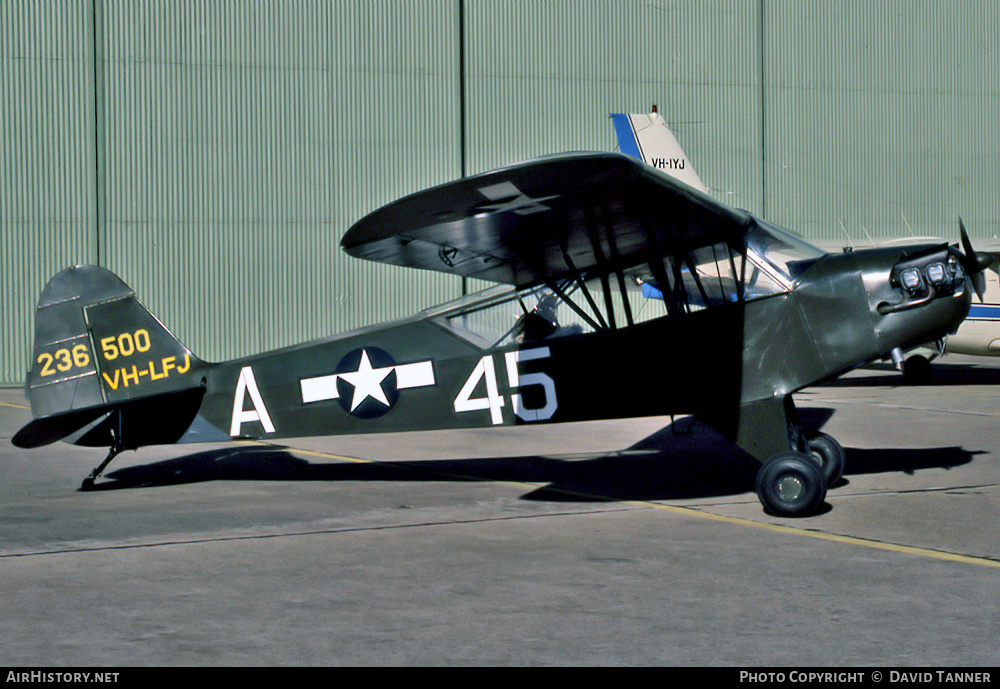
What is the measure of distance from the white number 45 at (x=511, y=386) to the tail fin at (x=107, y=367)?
6.99 ft

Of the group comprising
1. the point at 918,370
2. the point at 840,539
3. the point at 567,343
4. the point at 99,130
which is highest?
the point at 99,130

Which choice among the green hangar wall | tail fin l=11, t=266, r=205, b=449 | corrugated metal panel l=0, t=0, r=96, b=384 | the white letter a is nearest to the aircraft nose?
the white letter a

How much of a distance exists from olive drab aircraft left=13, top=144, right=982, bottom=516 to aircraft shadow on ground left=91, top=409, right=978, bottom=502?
2.12ft

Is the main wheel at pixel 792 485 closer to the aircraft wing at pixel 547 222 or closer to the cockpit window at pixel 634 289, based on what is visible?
the cockpit window at pixel 634 289

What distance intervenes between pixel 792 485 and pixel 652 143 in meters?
13.5

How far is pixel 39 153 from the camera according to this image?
19578mm

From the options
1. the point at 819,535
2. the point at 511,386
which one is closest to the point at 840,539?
the point at 819,535

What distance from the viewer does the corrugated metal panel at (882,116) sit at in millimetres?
23609

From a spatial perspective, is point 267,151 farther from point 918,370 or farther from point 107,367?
point 107,367

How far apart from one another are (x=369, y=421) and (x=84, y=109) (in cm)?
1412

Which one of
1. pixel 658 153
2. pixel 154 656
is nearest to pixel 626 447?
pixel 154 656

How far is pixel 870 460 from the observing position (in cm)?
970

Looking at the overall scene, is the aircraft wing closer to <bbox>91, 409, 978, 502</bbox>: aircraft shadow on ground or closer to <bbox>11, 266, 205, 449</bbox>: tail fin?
<bbox>91, 409, 978, 502</bbox>: aircraft shadow on ground

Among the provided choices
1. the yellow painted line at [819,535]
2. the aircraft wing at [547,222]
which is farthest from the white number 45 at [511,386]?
the yellow painted line at [819,535]
